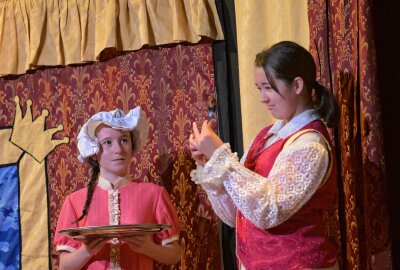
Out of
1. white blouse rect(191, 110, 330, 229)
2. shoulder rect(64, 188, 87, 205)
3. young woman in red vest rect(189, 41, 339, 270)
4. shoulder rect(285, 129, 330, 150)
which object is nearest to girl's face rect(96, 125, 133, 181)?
shoulder rect(64, 188, 87, 205)

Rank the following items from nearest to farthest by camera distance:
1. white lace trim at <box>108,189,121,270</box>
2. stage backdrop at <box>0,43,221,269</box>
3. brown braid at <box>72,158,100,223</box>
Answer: white lace trim at <box>108,189,121,270</box> → brown braid at <box>72,158,100,223</box> → stage backdrop at <box>0,43,221,269</box>

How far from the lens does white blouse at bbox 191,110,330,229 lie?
1.79 m

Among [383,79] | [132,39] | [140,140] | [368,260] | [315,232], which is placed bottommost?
[368,260]

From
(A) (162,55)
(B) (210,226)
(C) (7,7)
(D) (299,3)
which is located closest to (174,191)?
(B) (210,226)

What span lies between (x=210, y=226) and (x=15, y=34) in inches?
47.8

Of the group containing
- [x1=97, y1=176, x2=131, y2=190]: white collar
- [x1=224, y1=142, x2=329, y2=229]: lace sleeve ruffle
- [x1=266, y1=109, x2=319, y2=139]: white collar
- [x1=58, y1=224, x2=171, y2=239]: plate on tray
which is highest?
[x1=266, y1=109, x2=319, y2=139]: white collar

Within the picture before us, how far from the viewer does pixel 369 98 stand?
2184 millimetres

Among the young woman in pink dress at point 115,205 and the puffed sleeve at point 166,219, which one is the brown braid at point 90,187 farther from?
the puffed sleeve at point 166,219

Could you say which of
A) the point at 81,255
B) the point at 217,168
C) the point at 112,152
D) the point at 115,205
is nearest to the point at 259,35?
the point at 112,152

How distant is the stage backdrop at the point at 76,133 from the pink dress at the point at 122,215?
268 millimetres

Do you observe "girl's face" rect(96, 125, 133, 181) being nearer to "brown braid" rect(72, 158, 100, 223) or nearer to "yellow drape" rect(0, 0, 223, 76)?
"brown braid" rect(72, 158, 100, 223)

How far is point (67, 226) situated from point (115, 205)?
0.61 feet

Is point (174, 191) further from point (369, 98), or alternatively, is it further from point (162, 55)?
point (369, 98)

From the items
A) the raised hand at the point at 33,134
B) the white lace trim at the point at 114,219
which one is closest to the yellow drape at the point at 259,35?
the white lace trim at the point at 114,219
